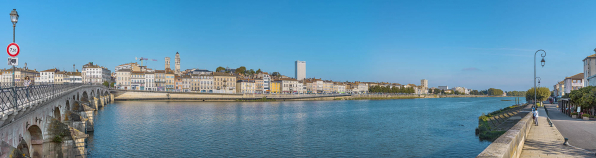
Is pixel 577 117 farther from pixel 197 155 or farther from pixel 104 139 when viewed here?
pixel 104 139

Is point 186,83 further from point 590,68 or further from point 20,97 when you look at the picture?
point 20,97

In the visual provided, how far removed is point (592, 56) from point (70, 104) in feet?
237

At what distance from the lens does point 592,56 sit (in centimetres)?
5769

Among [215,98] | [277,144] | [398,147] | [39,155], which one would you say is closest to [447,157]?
[398,147]

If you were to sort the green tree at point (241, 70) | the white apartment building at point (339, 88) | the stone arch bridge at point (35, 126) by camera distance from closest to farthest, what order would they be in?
1. the stone arch bridge at point (35, 126)
2. the green tree at point (241, 70)
3. the white apartment building at point (339, 88)

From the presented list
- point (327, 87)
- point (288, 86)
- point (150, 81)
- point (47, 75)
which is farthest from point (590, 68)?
point (47, 75)

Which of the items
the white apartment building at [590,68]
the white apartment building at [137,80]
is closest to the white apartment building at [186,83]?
the white apartment building at [137,80]

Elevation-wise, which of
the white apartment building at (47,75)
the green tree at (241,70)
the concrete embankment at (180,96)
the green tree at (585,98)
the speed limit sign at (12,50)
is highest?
the green tree at (241,70)

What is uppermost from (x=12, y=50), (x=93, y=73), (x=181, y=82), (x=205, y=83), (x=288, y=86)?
(x=93, y=73)

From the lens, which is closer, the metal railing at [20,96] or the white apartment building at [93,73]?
the metal railing at [20,96]

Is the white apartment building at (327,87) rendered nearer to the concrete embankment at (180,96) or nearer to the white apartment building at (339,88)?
the white apartment building at (339,88)

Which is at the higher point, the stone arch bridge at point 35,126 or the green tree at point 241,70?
the green tree at point 241,70

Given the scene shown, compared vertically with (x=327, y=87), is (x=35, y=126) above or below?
below

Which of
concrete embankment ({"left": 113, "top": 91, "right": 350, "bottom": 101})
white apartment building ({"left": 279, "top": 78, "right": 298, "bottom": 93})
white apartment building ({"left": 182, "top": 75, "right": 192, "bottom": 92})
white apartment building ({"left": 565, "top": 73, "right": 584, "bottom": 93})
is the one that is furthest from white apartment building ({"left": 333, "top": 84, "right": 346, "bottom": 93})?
white apartment building ({"left": 565, "top": 73, "right": 584, "bottom": 93})
